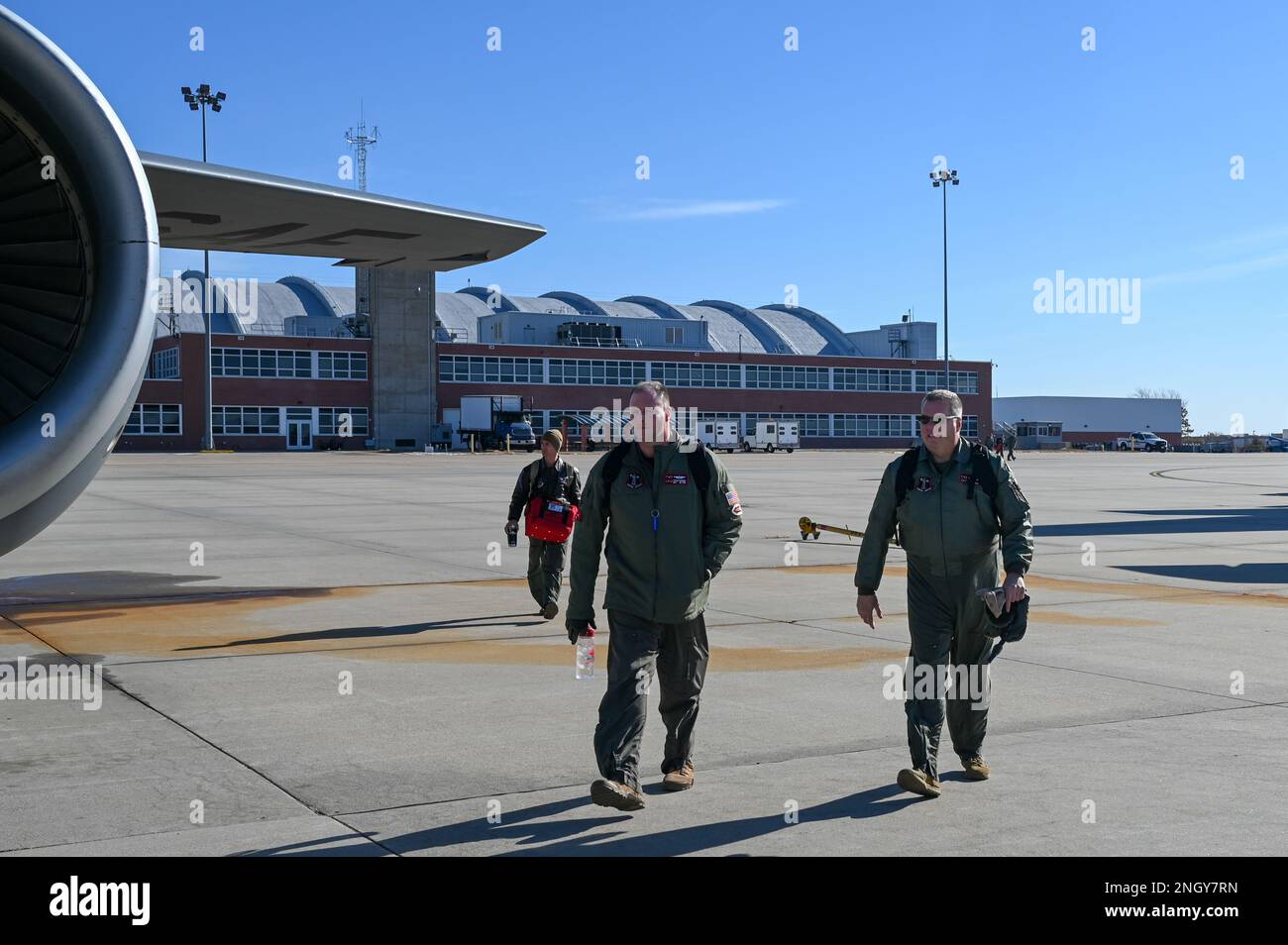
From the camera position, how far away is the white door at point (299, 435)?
280 ft

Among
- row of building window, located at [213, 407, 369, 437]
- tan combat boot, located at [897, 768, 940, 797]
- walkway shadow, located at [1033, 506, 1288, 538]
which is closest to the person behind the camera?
tan combat boot, located at [897, 768, 940, 797]

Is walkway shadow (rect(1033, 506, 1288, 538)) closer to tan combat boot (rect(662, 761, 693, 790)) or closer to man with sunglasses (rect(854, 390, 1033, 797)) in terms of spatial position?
man with sunglasses (rect(854, 390, 1033, 797))

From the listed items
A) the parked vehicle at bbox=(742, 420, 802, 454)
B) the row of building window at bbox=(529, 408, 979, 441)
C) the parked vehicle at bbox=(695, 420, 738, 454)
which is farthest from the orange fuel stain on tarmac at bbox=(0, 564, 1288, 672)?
the row of building window at bbox=(529, 408, 979, 441)

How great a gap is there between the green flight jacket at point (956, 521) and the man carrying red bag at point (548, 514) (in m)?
5.77

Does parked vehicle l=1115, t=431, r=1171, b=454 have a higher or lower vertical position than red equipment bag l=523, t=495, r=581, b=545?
higher

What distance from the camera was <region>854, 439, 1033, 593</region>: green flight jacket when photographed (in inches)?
271

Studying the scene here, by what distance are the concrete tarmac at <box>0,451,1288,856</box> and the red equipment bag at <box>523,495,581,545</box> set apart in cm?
85

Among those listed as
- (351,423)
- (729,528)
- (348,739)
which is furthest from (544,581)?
(351,423)

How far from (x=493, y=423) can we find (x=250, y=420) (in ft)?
50.0

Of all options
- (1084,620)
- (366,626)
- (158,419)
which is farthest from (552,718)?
(158,419)
